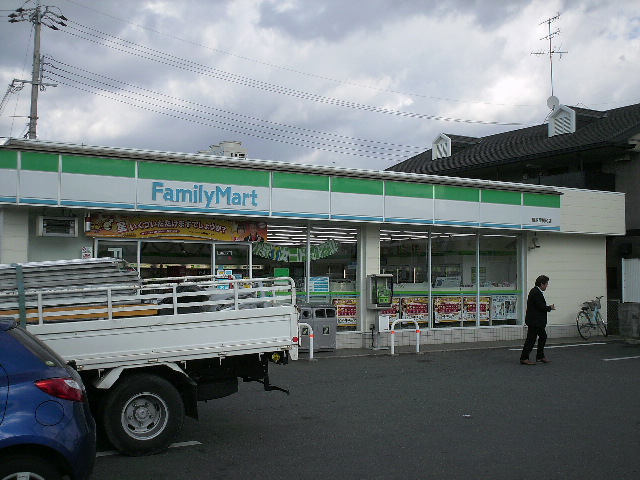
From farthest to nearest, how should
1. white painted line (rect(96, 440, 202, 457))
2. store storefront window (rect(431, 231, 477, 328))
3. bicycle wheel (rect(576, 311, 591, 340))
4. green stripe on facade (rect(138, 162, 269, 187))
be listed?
bicycle wheel (rect(576, 311, 591, 340)) < store storefront window (rect(431, 231, 477, 328)) < green stripe on facade (rect(138, 162, 269, 187)) < white painted line (rect(96, 440, 202, 457))

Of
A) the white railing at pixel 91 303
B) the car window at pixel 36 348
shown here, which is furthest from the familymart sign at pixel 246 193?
the car window at pixel 36 348

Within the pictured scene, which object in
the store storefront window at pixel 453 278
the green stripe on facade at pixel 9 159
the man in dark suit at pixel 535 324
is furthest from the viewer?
Answer: the store storefront window at pixel 453 278

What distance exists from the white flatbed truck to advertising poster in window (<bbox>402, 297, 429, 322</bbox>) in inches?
399

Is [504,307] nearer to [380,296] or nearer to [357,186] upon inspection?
[380,296]

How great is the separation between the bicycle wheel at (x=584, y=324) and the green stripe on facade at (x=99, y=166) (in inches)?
533

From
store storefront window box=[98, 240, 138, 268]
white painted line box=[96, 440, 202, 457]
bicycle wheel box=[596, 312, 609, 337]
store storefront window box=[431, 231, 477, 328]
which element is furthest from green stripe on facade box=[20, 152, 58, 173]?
bicycle wheel box=[596, 312, 609, 337]

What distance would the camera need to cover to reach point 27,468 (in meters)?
4.46

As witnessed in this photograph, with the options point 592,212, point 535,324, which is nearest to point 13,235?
point 535,324

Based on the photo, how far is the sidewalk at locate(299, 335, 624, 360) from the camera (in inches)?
589

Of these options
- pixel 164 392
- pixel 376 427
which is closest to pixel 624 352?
pixel 376 427

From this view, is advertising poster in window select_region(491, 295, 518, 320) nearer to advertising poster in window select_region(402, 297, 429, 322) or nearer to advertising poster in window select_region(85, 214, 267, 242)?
advertising poster in window select_region(402, 297, 429, 322)

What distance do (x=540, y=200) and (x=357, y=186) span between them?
251 inches

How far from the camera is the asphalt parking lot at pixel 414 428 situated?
6.33m

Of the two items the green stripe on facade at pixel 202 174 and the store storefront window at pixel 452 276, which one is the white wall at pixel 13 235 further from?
the store storefront window at pixel 452 276
